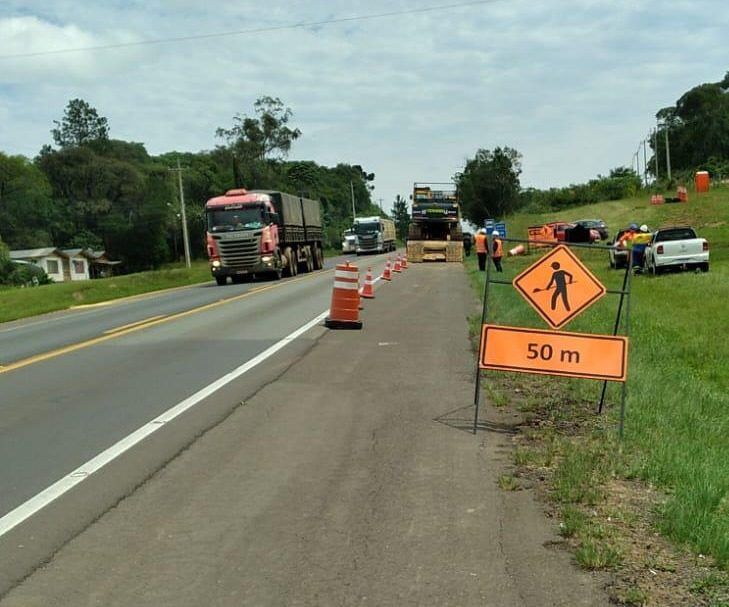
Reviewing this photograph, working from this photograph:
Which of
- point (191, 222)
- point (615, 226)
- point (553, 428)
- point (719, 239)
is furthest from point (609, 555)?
point (191, 222)

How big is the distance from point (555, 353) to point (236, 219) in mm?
27158

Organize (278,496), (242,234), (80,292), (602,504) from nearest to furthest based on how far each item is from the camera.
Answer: (602,504)
(278,496)
(242,234)
(80,292)

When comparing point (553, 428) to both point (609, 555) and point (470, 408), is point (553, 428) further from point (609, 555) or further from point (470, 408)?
point (609, 555)

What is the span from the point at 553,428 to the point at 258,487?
2926mm

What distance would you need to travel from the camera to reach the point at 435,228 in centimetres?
4700

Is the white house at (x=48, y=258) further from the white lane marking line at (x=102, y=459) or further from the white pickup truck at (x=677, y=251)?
the white lane marking line at (x=102, y=459)

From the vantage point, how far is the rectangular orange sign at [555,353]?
24.6 feet

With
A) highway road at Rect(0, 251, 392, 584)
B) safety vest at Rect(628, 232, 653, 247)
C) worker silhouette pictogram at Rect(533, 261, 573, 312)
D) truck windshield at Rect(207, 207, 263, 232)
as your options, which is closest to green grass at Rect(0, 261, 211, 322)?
truck windshield at Rect(207, 207, 263, 232)

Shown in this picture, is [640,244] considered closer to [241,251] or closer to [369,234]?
[241,251]

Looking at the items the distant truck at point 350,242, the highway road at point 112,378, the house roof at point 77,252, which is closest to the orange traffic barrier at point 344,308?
the highway road at point 112,378

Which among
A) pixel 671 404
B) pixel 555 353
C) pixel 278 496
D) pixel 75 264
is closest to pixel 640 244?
pixel 671 404

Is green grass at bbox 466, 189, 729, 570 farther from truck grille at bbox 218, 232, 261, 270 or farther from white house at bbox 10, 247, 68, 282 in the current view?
white house at bbox 10, 247, 68, 282

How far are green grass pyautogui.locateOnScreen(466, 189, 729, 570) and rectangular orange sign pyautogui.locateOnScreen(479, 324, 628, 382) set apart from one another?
23.1 inches

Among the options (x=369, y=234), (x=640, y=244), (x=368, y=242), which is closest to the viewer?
(x=640, y=244)
